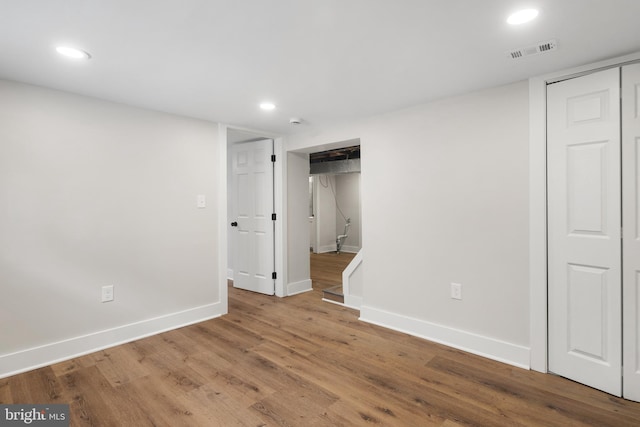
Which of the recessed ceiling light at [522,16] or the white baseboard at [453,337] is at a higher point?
the recessed ceiling light at [522,16]

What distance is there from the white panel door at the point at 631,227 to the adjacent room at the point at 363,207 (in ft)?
0.03

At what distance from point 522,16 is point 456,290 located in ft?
6.41

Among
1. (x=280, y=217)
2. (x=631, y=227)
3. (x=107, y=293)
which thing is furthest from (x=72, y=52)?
(x=631, y=227)

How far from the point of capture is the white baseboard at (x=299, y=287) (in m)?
4.21

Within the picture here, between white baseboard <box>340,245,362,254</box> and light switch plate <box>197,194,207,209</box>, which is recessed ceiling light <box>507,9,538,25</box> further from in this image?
white baseboard <box>340,245,362,254</box>

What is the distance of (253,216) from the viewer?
4328 mm

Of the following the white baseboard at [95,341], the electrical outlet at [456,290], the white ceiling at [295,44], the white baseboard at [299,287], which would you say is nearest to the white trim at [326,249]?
the white baseboard at [299,287]

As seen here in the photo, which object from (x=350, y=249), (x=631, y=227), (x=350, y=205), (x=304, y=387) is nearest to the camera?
(x=631, y=227)

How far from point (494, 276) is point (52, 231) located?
342 cm

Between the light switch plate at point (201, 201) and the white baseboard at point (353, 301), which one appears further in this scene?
the white baseboard at point (353, 301)

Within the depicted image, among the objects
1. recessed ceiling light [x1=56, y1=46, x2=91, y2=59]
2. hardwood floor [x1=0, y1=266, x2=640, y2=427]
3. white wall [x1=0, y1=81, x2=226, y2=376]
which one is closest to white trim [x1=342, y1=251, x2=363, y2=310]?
hardwood floor [x1=0, y1=266, x2=640, y2=427]

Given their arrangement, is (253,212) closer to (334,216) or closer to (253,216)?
(253,216)

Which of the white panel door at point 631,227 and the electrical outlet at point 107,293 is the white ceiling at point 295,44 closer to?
the white panel door at point 631,227

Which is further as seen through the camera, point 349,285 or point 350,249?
point 350,249
